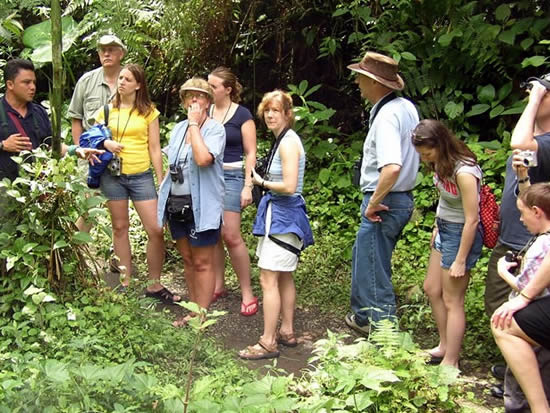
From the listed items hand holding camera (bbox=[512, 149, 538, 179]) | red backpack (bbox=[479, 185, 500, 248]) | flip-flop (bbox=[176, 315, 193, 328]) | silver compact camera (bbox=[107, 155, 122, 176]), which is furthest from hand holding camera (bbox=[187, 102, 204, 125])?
hand holding camera (bbox=[512, 149, 538, 179])

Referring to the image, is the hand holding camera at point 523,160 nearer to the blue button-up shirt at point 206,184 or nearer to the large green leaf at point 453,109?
the blue button-up shirt at point 206,184

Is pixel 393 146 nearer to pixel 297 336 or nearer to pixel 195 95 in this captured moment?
pixel 195 95

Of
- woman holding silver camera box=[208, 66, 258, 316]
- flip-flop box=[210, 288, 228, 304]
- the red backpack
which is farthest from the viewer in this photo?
flip-flop box=[210, 288, 228, 304]

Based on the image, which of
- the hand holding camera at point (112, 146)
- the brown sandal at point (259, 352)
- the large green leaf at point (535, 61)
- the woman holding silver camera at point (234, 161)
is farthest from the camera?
the large green leaf at point (535, 61)

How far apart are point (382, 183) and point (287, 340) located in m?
1.43

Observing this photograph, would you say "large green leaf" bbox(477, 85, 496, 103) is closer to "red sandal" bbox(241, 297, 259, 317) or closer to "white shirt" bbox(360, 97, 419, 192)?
"white shirt" bbox(360, 97, 419, 192)

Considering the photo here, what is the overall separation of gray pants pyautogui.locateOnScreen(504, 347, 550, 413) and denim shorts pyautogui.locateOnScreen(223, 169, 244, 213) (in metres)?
2.43

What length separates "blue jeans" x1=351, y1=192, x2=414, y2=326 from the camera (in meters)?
4.34

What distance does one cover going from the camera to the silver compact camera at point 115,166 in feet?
16.6

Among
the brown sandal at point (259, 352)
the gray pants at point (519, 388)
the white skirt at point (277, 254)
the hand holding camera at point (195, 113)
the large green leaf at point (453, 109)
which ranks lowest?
the brown sandal at point (259, 352)

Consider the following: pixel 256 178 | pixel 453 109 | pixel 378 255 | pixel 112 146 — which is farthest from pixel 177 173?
pixel 453 109

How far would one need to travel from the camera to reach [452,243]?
4117mm

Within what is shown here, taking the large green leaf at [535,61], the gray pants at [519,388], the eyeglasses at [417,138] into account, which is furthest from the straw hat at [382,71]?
the large green leaf at [535,61]

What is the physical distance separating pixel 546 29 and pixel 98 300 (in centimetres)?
489
